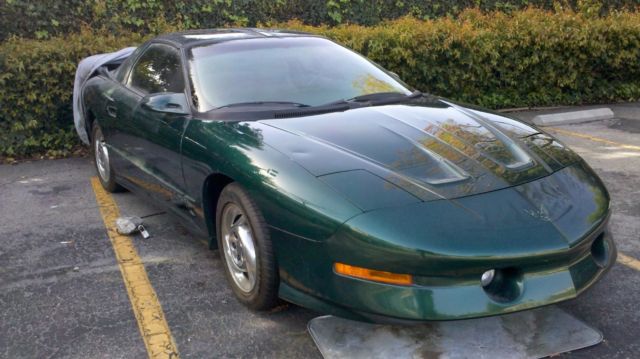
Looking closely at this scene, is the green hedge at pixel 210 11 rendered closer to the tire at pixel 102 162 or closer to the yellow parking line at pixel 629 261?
the tire at pixel 102 162

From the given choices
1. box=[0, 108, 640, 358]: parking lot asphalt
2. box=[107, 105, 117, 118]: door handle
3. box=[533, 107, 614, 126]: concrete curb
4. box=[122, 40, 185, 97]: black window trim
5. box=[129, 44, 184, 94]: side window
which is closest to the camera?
box=[0, 108, 640, 358]: parking lot asphalt

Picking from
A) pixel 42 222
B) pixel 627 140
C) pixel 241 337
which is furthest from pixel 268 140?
pixel 627 140

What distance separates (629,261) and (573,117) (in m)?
4.97

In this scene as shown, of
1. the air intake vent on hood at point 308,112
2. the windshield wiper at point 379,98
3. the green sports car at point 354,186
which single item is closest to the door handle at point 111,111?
the green sports car at point 354,186

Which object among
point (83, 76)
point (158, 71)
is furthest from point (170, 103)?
point (83, 76)

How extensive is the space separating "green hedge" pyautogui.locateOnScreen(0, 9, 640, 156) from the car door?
2.31 meters

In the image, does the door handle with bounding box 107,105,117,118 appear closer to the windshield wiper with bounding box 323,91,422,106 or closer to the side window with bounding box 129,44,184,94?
the side window with bounding box 129,44,184,94

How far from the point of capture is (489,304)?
257cm

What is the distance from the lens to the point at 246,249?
3238 millimetres

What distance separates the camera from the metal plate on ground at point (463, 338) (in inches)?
113

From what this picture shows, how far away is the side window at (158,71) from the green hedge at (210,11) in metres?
3.69

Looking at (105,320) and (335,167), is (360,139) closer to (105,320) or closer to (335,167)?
(335,167)

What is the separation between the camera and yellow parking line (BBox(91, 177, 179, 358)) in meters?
3.05

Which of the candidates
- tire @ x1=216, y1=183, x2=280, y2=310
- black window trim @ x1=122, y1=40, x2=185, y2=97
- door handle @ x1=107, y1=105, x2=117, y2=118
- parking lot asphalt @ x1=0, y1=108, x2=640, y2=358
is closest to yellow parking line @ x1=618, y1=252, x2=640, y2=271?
parking lot asphalt @ x1=0, y1=108, x2=640, y2=358
